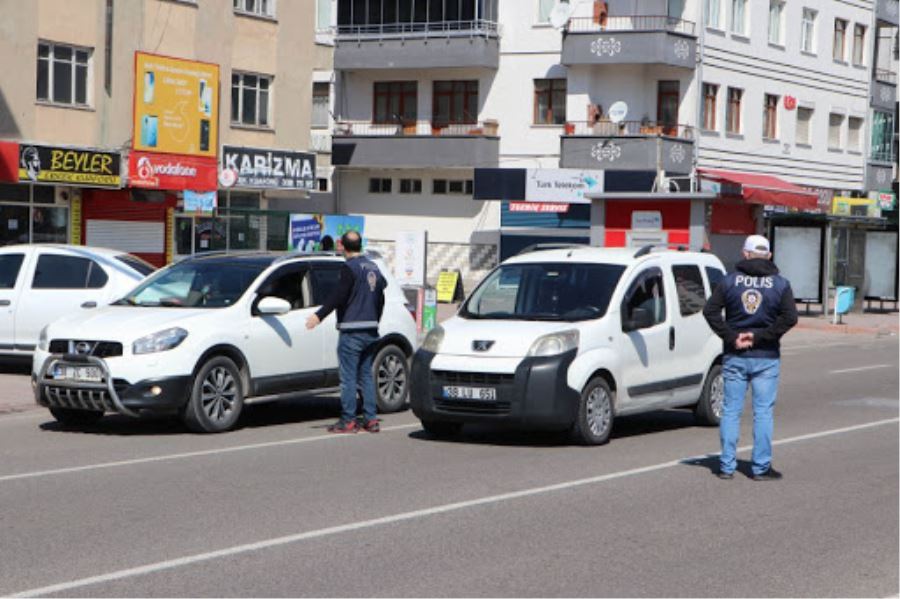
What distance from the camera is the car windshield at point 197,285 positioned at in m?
15.0

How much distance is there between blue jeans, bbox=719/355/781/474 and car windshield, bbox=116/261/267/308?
532cm

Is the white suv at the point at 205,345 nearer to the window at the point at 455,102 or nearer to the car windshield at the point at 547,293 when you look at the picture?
the car windshield at the point at 547,293

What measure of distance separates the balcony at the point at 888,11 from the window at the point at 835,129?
454 centimetres

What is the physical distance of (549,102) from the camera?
2069 inches

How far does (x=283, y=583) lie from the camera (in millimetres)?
7641

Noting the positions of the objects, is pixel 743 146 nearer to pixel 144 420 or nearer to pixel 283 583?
pixel 144 420

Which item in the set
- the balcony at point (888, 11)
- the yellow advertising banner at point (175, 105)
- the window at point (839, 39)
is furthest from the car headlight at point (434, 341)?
the balcony at point (888, 11)

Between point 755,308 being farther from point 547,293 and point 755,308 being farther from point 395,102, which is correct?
point 395,102

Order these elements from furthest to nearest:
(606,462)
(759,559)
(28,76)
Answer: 1. (28,76)
2. (606,462)
3. (759,559)

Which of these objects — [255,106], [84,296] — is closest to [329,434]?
[84,296]

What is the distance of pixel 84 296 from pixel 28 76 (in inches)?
578

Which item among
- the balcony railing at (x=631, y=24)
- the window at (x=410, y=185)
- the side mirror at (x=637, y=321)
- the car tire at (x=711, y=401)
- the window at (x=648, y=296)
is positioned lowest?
the car tire at (x=711, y=401)

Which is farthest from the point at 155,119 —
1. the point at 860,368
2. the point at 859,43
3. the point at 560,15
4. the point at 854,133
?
the point at 854,133

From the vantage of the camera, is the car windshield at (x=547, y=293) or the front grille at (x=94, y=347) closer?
the front grille at (x=94, y=347)
